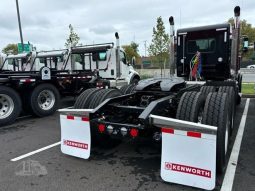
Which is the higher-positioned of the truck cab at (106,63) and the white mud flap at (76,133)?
the truck cab at (106,63)

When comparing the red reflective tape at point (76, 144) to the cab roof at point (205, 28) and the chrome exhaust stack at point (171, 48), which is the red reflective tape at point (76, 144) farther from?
the cab roof at point (205, 28)

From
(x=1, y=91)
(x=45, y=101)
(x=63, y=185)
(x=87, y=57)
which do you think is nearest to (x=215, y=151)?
(x=63, y=185)

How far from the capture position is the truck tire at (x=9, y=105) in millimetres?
6904

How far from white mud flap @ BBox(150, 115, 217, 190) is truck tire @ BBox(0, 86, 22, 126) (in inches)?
198

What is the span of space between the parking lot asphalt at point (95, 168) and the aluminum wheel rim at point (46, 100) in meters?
2.49

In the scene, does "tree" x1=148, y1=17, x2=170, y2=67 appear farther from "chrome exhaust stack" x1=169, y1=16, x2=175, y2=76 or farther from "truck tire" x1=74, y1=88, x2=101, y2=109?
"truck tire" x1=74, y1=88, x2=101, y2=109

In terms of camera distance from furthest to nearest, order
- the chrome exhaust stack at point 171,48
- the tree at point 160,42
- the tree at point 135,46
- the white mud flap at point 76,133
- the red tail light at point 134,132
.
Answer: the tree at point 135,46, the tree at point 160,42, the chrome exhaust stack at point 171,48, the white mud flap at point 76,133, the red tail light at point 134,132

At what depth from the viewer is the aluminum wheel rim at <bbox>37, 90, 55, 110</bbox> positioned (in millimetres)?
8078

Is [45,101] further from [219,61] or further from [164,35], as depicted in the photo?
[164,35]

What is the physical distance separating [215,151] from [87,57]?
376 inches

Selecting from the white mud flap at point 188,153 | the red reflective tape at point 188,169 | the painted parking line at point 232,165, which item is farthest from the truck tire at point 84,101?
the painted parking line at point 232,165

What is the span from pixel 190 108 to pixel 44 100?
5785 mm

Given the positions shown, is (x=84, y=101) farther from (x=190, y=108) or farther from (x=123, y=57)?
(x=123, y=57)

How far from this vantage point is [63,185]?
3.42m
